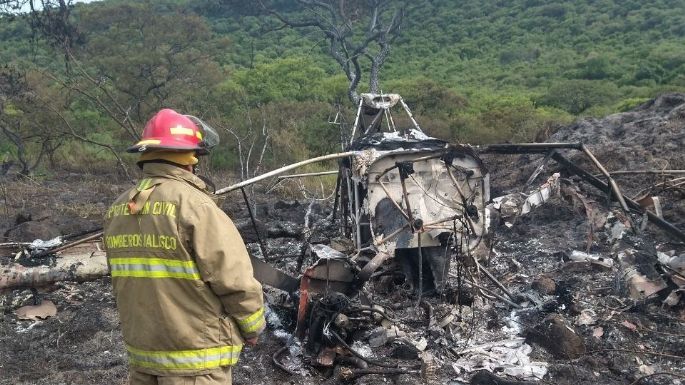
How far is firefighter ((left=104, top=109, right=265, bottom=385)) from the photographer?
2.76 m

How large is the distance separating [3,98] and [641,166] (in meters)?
16.6

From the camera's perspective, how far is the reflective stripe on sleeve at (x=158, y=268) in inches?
109

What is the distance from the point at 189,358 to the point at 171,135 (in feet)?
3.38

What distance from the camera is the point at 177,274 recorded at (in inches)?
110

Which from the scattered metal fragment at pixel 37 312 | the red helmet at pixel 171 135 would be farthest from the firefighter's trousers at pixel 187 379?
the scattered metal fragment at pixel 37 312

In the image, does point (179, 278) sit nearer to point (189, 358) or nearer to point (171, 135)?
point (189, 358)

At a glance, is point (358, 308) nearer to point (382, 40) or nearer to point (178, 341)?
point (178, 341)

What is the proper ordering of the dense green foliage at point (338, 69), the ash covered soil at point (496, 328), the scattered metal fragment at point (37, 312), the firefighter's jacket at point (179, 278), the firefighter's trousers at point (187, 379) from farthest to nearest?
the dense green foliage at point (338, 69) < the scattered metal fragment at point (37, 312) < the ash covered soil at point (496, 328) < the firefighter's trousers at point (187, 379) < the firefighter's jacket at point (179, 278)

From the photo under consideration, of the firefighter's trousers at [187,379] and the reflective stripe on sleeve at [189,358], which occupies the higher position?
the reflective stripe on sleeve at [189,358]

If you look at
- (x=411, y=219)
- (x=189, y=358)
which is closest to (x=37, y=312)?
(x=411, y=219)

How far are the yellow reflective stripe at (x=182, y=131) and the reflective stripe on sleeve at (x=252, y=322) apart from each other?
91 cm

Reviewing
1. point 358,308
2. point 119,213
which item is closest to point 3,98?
point 358,308

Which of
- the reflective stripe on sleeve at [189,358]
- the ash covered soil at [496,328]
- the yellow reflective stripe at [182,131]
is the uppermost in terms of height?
the yellow reflective stripe at [182,131]

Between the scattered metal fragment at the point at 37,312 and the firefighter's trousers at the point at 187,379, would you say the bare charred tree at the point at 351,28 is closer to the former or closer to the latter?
the scattered metal fragment at the point at 37,312
